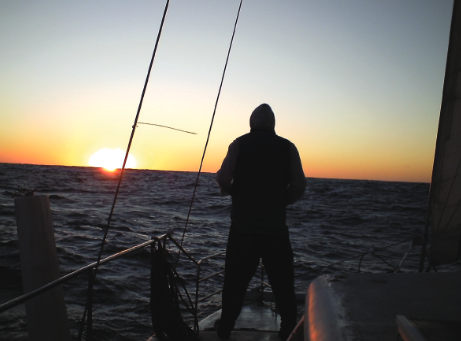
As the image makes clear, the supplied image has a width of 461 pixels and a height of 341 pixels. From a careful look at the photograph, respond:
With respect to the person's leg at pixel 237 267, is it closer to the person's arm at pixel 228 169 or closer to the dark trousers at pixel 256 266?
the dark trousers at pixel 256 266

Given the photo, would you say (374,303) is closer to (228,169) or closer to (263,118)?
(228,169)

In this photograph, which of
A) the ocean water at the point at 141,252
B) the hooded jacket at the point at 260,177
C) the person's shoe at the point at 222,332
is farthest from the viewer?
the ocean water at the point at 141,252

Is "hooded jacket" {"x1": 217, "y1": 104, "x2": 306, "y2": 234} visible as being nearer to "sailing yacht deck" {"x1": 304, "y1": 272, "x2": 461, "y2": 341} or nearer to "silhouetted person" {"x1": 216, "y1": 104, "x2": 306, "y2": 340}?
"silhouetted person" {"x1": 216, "y1": 104, "x2": 306, "y2": 340}

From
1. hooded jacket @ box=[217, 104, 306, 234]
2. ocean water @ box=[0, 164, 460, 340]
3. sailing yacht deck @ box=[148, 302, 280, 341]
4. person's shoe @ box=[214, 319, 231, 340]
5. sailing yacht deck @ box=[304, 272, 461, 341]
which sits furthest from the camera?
ocean water @ box=[0, 164, 460, 340]

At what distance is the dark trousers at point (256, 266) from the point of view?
250cm

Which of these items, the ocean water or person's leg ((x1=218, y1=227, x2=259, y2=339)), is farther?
the ocean water

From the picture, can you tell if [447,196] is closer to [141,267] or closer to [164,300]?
[164,300]

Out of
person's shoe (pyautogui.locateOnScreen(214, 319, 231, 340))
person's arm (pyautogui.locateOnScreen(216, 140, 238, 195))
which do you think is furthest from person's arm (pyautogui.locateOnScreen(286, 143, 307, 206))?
person's shoe (pyautogui.locateOnScreen(214, 319, 231, 340))

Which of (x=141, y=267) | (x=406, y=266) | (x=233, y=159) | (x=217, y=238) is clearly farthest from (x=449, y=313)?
(x=217, y=238)

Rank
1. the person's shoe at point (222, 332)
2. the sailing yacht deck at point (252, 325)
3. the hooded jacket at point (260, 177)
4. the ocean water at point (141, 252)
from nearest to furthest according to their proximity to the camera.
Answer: the hooded jacket at point (260, 177)
the person's shoe at point (222, 332)
the sailing yacht deck at point (252, 325)
the ocean water at point (141, 252)

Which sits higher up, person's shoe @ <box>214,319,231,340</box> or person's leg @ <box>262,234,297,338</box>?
person's leg @ <box>262,234,297,338</box>

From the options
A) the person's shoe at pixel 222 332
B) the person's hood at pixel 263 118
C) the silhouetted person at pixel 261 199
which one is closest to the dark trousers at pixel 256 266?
the silhouetted person at pixel 261 199

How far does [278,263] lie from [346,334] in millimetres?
1391

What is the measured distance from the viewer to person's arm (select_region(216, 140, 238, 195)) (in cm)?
248
